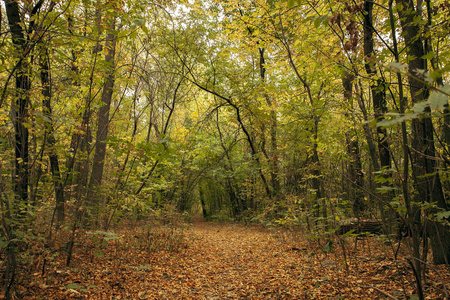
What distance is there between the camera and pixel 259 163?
10.9 m

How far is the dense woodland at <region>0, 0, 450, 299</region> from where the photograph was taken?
2.55m

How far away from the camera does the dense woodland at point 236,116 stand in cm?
255

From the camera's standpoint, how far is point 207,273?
5000 millimetres

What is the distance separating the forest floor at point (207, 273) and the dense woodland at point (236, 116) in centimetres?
25

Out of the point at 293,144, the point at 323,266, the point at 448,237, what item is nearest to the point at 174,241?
the point at 323,266

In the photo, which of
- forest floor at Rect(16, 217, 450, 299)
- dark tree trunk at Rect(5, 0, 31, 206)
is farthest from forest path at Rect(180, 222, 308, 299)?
dark tree trunk at Rect(5, 0, 31, 206)

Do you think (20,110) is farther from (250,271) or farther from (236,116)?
(236,116)

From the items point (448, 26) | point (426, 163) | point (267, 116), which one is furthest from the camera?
point (267, 116)

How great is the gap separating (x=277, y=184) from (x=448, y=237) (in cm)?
784

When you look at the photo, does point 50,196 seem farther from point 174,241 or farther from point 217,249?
point 217,249

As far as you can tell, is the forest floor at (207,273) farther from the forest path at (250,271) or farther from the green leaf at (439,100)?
the green leaf at (439,100)

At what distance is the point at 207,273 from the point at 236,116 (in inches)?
254

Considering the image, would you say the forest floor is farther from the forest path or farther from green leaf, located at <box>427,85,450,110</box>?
green leaf, located at <box>427,85,450,110</box>

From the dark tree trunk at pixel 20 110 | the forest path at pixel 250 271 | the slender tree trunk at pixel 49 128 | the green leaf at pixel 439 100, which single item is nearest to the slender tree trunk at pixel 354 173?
the forest path at pixel 250 271
